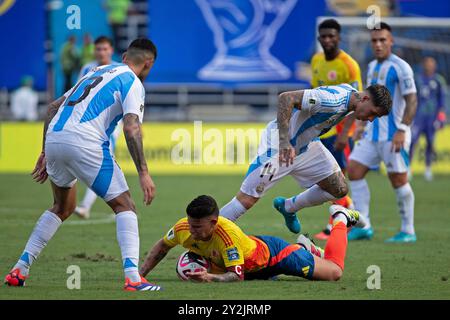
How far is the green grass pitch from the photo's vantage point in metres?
8.31

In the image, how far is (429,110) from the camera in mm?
22953

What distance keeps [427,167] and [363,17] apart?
565 cm

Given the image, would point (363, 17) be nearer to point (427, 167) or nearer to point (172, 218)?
point (427, 167)

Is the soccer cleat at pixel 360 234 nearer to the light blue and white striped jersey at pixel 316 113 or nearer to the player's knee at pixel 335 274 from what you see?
the light blue and white striped jersey at pixel 316 113

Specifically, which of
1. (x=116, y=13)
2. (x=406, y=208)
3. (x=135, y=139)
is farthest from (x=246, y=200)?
(x=116, y=13)

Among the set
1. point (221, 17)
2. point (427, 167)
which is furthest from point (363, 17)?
point (427, 167)

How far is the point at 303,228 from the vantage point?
1377cm

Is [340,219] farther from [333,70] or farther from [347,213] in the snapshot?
[333,70]

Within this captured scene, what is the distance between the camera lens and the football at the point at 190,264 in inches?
350

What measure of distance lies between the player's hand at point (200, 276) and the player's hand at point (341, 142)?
12.7 ft

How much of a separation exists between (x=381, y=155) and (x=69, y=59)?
1446 centimetres

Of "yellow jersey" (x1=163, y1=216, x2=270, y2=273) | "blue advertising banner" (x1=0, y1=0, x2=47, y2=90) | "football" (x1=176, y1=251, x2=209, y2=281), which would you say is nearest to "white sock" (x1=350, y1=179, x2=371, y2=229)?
"yellow jersey" (x1=163, y1=216, x2=270, y2=273)

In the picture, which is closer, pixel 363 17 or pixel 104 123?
pixel 104 123

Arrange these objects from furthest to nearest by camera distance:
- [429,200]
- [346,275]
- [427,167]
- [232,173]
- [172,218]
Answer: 1. [232,173]
2. [427,167]
3. [429,200]
4. [172,218]
5. [346,275]
